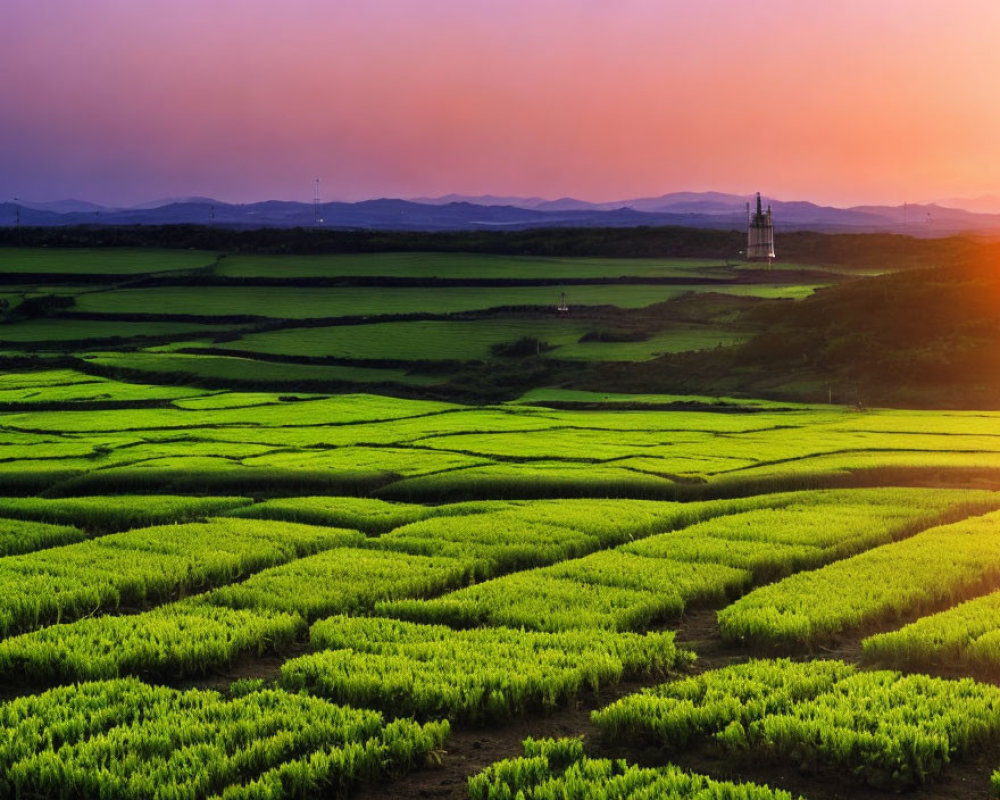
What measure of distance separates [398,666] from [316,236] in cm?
12222

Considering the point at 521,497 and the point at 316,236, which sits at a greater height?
the point at 316,236

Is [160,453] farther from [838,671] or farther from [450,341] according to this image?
[450,341]

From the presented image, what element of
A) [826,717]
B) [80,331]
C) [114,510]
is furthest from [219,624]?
[80,331]

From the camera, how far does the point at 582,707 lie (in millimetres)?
11758

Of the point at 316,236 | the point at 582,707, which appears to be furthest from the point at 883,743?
the point at 316,236

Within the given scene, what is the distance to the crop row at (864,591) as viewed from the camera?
13.9 meters

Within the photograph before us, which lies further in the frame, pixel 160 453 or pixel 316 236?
pixel 316 236

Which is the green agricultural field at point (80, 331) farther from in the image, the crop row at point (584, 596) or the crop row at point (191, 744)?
the crop row at point (191, 744)

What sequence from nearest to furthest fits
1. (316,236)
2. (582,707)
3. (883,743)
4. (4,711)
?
(883,743) → (4,711) → (582,707) → (316,236)

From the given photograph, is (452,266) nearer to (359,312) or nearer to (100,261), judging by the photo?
(359,312)

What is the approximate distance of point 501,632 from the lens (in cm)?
1359

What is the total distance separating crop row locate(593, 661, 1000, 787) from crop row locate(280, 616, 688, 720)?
932 mm

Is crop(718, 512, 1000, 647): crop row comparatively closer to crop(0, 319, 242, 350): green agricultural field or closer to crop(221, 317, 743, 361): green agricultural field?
crop(221, 317, 743, 361): green agricultural field

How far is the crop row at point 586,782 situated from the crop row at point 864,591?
14.9 ft
